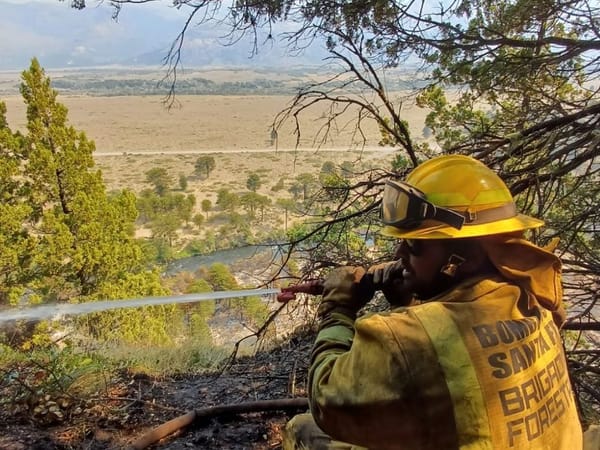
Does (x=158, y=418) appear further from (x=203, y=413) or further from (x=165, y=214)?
(x=165, y=214)

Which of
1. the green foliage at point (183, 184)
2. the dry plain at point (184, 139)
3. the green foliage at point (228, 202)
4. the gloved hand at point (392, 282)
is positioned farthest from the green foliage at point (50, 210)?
the green foliage at point (183, 184)

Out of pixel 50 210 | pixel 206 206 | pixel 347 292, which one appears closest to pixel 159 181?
pixel 206 206

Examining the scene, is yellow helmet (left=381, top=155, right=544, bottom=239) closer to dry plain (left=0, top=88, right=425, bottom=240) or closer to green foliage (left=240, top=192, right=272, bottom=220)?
green foliage (left=240, top=192, right=272, bottom=220)

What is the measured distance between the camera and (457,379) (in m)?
1.17

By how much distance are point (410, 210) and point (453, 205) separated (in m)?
0.13

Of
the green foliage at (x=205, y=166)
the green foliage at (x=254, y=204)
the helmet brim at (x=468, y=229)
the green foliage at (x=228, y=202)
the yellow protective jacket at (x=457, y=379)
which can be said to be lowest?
the green foliage at (x=228, y=202)

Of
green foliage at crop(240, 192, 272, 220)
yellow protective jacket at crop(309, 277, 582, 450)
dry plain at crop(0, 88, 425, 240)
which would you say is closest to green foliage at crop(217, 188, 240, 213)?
dry plain at crop(0, 88, 425, 240)

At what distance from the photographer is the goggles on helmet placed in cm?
140

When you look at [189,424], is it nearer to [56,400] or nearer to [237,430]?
[237,430]

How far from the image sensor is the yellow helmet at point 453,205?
1407mm

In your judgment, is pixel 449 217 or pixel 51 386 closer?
pixel 449 217

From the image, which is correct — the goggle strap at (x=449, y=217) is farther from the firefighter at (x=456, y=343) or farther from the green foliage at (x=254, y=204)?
the green foliage at (x=254, y=204)

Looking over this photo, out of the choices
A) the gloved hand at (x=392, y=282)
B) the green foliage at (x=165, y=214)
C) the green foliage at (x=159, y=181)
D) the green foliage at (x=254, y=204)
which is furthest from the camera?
the green foliage at (x=159, y=181)

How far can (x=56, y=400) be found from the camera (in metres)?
3.46
